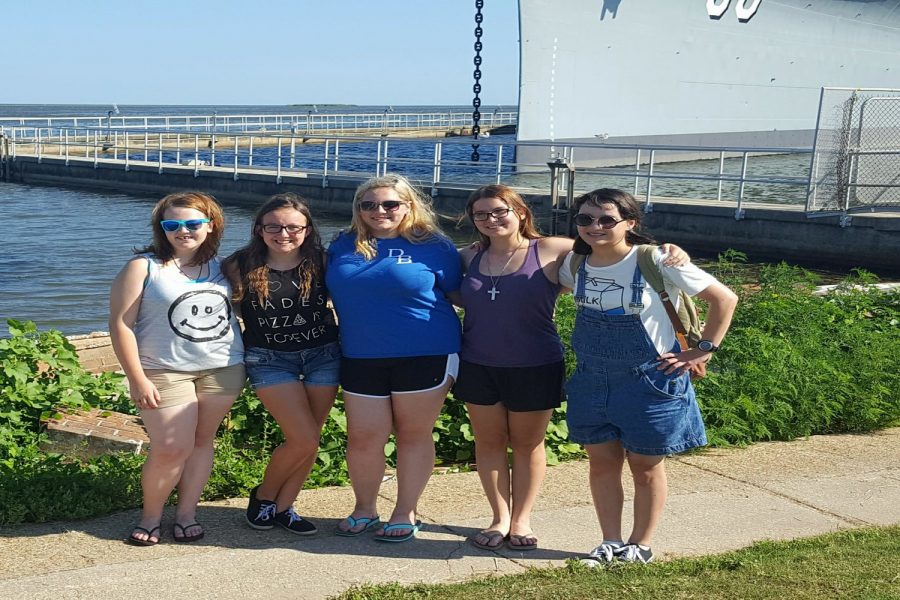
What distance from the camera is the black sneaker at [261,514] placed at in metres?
4.29

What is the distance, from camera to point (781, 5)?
30688 mm

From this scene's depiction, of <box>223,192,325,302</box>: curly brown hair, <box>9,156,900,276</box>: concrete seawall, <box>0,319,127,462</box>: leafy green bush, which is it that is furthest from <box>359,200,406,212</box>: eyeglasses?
<box>9,156,900,276</box>: concrete seawall

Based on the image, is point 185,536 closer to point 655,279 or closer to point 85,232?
point 655,279

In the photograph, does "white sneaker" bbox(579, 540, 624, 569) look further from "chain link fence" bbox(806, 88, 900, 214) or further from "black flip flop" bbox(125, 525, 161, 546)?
"chain link fence" bbox(806, 88, 900, 214)

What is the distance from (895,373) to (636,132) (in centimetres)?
2272

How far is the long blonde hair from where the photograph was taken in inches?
163

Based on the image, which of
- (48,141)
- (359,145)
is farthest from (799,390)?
(359,145)

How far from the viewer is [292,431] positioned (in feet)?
13.9

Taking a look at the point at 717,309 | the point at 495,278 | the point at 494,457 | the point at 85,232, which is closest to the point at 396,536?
the point at 494,457

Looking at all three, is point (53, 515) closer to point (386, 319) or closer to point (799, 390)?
point (386, 319)

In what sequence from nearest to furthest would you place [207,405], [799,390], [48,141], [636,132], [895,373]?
[207,405]
[799,390]
[895,373]
[636,132]
[48,141]

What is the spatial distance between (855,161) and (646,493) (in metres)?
13.6

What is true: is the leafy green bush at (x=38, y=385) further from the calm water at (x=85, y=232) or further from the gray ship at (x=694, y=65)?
the gray ship at (x=694, y=65)

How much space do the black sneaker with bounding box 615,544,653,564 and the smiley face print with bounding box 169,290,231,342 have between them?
176cm
